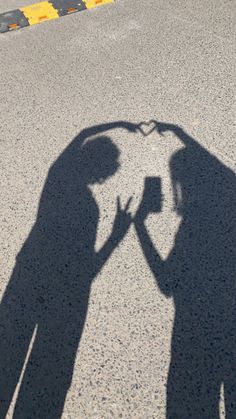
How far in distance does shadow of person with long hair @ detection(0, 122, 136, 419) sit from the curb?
11.5ft

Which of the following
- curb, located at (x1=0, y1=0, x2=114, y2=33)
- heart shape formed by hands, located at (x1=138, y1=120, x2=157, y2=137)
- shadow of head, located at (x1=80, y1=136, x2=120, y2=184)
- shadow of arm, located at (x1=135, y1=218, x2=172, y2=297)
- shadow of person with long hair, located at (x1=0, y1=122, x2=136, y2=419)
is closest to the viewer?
shadow of person with long hair, located at (x1=0, y1=122, x2=136, y2=419)

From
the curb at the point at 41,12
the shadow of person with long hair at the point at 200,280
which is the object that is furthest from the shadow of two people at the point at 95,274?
the curb at the point at 41,12

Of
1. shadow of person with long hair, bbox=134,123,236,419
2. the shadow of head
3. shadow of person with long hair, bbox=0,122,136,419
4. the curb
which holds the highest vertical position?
the curb

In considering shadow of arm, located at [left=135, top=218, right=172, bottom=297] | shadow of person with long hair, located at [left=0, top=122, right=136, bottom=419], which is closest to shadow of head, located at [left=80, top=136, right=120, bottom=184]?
shadow of person with long hair, located at [left=0, top=122, right=136, bottom=419]

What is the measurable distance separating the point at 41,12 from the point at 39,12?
4 cm

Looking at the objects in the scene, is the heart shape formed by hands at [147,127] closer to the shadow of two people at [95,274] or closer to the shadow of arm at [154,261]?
the shadow of two people at [95,274]

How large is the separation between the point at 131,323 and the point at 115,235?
0.82 m

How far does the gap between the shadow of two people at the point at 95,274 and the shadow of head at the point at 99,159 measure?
0.01m

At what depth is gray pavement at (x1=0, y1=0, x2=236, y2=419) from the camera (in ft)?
8.55

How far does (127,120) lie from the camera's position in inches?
174

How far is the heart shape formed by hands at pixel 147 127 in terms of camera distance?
424 cm

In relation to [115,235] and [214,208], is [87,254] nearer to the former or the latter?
[115,235]

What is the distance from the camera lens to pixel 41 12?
21.6 feet

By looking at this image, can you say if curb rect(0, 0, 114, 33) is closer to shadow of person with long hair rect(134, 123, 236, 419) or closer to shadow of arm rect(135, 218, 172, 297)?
shadow of person with long hair rect(134, 123, 236, 419)
